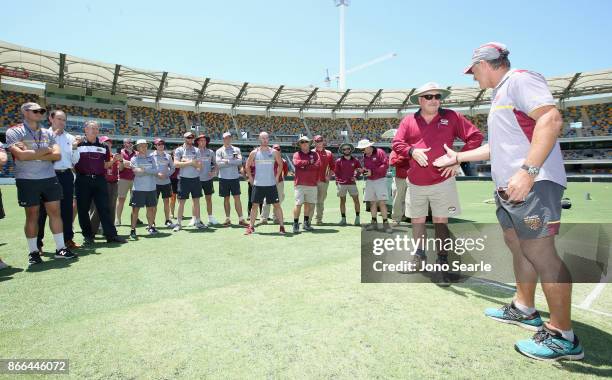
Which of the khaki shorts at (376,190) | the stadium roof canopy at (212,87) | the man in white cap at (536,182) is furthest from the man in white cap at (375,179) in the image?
the stadium roof canopy at (212,87)

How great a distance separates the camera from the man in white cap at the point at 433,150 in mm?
3697

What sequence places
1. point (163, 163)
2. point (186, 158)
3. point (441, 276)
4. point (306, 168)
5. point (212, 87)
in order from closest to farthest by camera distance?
point (441, 276)
point (306, 168)
point (163, 163)
point (186, 158)
point (212, 87)

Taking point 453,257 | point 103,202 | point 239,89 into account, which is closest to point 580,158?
point 239,89

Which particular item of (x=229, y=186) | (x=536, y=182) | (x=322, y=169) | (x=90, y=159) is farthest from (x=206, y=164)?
(x=536, y=182)

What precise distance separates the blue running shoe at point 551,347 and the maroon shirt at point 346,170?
20.9 feet

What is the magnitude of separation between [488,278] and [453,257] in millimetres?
779

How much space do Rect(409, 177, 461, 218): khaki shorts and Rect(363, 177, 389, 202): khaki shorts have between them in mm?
3688

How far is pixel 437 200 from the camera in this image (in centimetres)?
376

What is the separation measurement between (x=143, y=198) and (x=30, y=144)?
2.58 m

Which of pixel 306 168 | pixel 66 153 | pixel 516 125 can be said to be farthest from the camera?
pixel 306 168

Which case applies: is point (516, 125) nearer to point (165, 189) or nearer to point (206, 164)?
point (206, 164)

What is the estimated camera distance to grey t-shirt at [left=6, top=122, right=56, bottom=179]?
14.8 feet

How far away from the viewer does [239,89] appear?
40.2 m

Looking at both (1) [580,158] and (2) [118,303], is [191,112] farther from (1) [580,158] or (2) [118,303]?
(1) [580,158]
